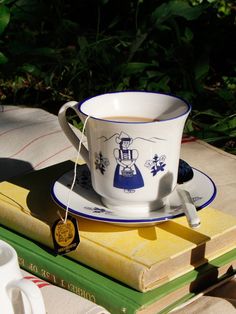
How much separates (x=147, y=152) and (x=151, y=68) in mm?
1241

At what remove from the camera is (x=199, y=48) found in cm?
219

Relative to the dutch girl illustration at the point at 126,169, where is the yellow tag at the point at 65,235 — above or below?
below

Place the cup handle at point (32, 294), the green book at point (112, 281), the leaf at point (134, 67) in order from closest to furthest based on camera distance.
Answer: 1. the cup handle at point (32, 294)
2. the green book at point (112, 281)
3. the leaf at point (134, 67)

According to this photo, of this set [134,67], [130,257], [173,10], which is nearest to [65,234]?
[130,257]

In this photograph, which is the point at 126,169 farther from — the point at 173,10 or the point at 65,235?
the point at 173,10

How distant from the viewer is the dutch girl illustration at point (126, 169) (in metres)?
0.93

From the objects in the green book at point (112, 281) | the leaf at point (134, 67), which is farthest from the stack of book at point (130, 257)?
the leaf at point (134, 67)

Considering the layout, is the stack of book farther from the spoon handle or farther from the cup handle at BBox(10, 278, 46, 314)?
the cup handle at BBox(10, 278, 46, 314)

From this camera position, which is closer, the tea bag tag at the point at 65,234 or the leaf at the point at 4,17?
the tea bag tag at the point at 65,234

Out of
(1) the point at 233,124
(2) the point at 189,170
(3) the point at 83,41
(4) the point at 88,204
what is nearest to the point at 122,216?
(4) the point at 88,204

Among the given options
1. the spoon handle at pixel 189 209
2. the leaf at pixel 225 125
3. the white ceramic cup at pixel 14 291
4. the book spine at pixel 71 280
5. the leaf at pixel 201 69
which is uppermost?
the white ceramic cup at pixel 14 291

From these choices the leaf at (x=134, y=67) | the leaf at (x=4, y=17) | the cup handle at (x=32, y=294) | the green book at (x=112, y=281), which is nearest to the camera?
the cup handle at (x=32, y=294)

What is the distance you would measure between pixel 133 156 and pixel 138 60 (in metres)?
1.26

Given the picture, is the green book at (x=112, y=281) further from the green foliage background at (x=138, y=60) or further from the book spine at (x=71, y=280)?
the green foliage background at (x=138, y=60)
